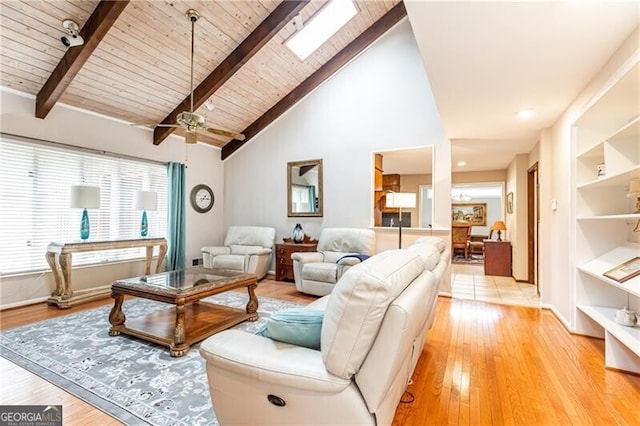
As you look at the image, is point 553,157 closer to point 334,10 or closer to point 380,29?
point 380,29

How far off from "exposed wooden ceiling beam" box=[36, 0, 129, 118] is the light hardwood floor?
8.53 ft

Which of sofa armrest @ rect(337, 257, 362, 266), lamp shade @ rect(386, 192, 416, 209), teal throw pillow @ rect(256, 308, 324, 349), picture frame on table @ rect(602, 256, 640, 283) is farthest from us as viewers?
lamp shade @ rect(386, 192, 416, 209)

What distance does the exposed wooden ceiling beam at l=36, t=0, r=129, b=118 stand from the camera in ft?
9.82

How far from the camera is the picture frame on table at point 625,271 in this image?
2.23 meters

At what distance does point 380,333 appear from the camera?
115cm

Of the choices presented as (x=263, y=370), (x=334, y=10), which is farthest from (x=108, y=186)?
(x=263, y=370)

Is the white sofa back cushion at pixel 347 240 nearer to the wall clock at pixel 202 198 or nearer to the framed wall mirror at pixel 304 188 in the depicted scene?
the framed wall mirror at pixel 304 188

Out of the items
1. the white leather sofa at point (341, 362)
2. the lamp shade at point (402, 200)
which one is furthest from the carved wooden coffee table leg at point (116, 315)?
the lamp shade at point (402, 200)

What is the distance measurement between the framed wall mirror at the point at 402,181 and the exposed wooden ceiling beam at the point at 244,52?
2300mm

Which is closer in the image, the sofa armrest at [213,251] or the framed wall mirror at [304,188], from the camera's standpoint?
the sofa armrest at [213,251]

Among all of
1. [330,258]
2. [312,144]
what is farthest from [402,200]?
[312,144]

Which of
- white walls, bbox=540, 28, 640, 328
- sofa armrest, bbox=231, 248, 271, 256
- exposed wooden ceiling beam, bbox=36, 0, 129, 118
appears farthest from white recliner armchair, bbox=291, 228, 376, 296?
exposed wooden ceiling beam, bbox=36, 0, 129, 118

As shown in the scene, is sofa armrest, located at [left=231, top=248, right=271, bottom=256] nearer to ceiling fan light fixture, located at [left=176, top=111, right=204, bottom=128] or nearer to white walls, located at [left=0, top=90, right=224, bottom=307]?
white walls, located at [left=0, top=90, right=224, bottom=307]

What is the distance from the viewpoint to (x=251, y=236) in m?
5.76
